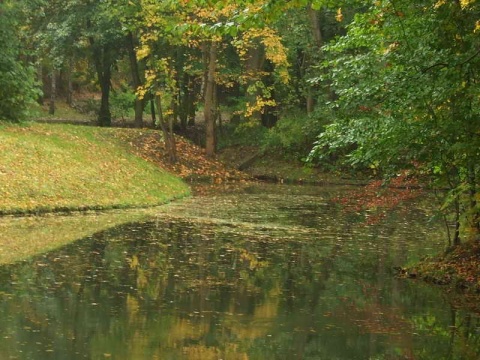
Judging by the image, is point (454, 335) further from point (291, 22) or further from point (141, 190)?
point (291, 22)

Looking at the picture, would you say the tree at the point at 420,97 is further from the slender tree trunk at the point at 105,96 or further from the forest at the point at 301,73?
the slender tree trunk at the point at 105,96

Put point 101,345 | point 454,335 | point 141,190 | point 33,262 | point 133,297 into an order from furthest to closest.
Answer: point 141,190 → point 33,262 → point 133,297 → point 454,335 → point 101,345

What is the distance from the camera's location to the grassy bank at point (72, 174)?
21969 mm

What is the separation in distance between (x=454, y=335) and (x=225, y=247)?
763cm

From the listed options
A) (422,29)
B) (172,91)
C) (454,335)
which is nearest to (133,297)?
(454,335)

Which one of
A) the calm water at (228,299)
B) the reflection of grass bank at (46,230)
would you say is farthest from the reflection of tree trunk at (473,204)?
the reflection of grass bank at (46,230)

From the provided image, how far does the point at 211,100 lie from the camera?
3788cm

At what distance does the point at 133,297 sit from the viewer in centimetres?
1152

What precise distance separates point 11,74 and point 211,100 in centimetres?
1160

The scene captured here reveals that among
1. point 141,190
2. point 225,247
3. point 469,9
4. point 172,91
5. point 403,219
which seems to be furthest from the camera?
point 172,91

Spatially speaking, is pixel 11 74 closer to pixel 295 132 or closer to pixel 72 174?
pixel 72 174

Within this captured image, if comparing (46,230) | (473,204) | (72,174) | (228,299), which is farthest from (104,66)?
(228,299)

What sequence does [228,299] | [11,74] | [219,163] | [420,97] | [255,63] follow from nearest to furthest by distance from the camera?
[228,299] < [420,97] < [11,74] < [219,163] < [255,63]

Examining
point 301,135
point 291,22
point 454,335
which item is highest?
point 291,22
